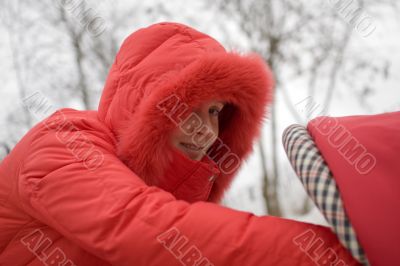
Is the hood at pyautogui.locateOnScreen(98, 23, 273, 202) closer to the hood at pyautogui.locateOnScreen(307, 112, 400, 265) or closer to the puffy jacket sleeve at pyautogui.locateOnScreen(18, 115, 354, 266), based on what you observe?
the puffy jacket sleeve at pyautogui.locateOnScreen(18, 115, 354, 266)

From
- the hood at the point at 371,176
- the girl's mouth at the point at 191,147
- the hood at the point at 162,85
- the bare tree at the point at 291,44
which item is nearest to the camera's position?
the hood at the point at 371,176

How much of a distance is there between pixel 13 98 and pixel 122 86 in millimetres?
1750

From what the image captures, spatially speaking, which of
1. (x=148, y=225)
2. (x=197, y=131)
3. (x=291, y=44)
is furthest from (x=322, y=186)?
(x=291, y=44)

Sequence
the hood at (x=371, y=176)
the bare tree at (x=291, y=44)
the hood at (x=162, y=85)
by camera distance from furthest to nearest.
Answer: the bare tree at (x=291, y=44) → the hood at (x=162, y=85) → the hood at (x=371, y=176)

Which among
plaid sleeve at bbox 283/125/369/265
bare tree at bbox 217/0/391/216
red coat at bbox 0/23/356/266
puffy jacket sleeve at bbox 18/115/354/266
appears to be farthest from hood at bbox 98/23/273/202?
bare tree at bbox 217/0/391/216

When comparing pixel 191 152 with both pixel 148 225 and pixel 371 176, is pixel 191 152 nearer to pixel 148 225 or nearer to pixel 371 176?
pixel 148 225

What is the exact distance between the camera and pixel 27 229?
0.76m

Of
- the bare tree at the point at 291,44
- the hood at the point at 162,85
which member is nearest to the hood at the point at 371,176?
the hood at the point at 162,85

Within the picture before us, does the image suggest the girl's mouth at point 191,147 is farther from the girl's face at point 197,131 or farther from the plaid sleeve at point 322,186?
the plaid sleeve at point 322,186

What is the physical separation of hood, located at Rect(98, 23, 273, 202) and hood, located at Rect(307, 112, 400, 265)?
0.34 m

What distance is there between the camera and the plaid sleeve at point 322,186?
19.3 inches

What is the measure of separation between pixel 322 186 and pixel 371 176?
2.9 inches

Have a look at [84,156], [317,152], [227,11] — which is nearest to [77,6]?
[227,11]

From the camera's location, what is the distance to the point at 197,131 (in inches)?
35.0
